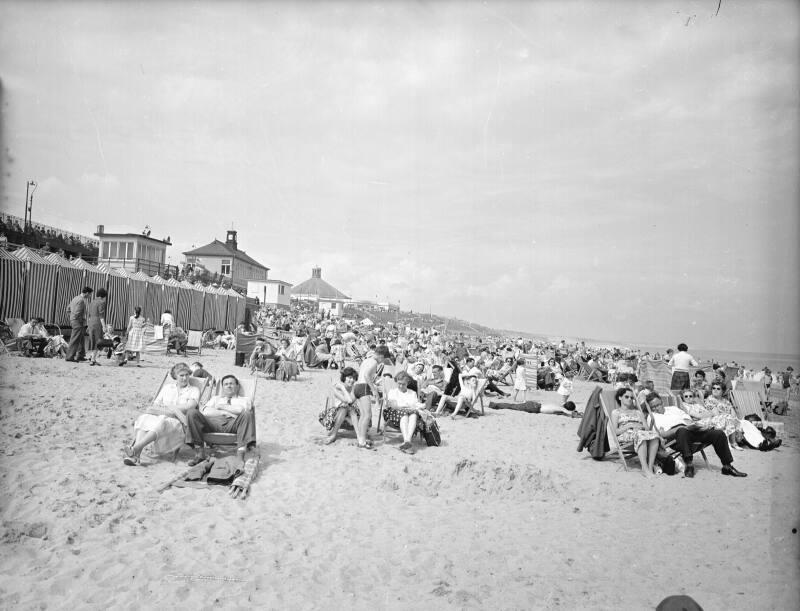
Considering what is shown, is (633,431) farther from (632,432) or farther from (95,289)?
(95,289)

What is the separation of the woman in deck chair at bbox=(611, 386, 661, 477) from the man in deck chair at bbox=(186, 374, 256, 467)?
3926mm

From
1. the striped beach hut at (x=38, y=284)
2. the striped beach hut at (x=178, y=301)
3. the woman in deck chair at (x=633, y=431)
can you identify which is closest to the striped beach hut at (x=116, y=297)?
the striped beach hut at (x=38, y=284)

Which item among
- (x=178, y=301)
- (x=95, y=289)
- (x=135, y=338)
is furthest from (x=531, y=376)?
A: (x=178, y=301)

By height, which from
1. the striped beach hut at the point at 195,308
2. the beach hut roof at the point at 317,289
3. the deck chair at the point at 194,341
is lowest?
the deck chair at the point at 194,341

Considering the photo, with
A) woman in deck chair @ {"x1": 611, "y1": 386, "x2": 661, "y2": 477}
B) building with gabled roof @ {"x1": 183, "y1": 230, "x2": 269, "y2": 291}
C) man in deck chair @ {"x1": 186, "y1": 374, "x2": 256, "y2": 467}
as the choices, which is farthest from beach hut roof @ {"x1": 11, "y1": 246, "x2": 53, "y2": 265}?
building with gabled roof @ {"x1": 183, "y1": 230, "x2": 269, "y2": 291}

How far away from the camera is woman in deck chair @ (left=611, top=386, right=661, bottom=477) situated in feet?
19.2

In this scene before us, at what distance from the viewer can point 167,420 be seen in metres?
5.05

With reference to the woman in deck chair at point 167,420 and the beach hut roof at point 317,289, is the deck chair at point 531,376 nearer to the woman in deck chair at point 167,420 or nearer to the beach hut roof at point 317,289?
the woman in deck chair at point 167,420

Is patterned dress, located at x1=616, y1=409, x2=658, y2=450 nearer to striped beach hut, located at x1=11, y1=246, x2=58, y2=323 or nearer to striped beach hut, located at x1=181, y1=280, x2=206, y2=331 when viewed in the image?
striped beach hut, located at x1=11, y1=246, x2=58, y2=323

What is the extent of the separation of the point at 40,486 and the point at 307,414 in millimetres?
4096

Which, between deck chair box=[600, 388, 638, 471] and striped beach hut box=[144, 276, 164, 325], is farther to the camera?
striped beach hut box=[144, 276, 164, 325]

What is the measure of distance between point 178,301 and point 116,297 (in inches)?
123

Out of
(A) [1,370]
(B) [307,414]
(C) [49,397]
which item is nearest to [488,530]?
(B) [307,414]

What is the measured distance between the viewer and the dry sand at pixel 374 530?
121 inches
